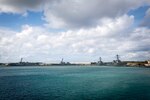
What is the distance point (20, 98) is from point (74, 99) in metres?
14.1

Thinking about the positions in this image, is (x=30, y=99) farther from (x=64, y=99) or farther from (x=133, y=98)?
(x=133, y=98)

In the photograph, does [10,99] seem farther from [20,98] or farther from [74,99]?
[74,99]

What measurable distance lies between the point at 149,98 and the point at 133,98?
4.05 m

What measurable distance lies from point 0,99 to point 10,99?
2510 mm

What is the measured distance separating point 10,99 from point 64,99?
13814mm

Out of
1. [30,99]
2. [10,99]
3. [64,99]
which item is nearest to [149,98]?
[64,99]

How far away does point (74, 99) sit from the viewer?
47.9 meters

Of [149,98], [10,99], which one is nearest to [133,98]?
[149,98]

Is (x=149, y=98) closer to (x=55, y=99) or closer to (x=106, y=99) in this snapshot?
(x=106, y=99)

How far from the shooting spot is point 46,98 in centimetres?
4947

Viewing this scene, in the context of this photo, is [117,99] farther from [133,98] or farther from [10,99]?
[10,99]

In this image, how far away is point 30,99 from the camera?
47781 millimetres

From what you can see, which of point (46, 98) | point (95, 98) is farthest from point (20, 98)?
point (95, 98)

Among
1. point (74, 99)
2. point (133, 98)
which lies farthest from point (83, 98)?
point (133, 98)
